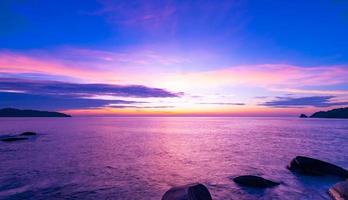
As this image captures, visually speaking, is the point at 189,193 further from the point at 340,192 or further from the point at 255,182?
the point at 340,192

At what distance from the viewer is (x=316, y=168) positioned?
24.7 meters

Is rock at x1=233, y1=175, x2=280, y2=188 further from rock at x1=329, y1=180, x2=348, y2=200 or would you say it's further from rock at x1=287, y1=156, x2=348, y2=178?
rock at x1=287, y1=156, x2=348, y2=178

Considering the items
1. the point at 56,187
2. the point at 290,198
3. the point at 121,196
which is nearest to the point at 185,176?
the point at 121,196

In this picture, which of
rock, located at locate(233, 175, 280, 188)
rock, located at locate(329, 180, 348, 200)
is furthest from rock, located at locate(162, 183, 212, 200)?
rock, located at locate(329, 180, 348, 200)

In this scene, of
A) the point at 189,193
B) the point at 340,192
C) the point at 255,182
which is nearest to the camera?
the point at 189,193

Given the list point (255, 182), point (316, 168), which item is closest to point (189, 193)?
point (255, 182)

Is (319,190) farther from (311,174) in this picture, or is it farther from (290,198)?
(311,174)

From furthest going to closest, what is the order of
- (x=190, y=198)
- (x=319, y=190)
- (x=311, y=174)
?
1. (x=311, y=174)
2. (x=319, y=190)
3. (x=190, y=198)

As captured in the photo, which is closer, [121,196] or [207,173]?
[121,196]

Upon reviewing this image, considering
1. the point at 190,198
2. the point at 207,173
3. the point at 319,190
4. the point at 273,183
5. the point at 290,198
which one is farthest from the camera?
the point at 207,173

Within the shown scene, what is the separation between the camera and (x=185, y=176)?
2488cm

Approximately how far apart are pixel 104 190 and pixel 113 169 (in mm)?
7797

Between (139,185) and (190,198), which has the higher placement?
(190,198)

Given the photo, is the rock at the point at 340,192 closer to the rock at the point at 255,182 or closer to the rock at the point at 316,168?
the rock at the point at 255,182
